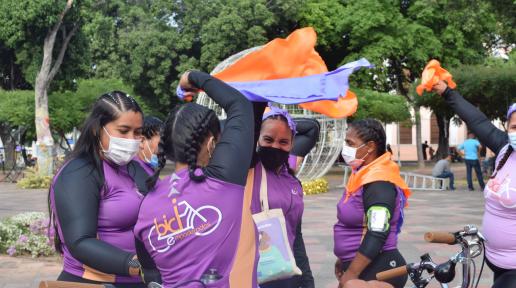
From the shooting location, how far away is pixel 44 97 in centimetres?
2248

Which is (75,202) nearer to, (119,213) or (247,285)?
(119,213)

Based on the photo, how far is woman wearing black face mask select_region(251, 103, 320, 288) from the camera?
289 centimetres

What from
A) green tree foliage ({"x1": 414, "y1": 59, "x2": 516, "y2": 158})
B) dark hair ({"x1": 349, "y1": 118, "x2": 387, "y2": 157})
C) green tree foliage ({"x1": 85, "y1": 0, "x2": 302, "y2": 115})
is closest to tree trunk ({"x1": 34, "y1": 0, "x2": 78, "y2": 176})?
green tree foliage ({"x1": 85, "y1": 0, "x2": 302, "y2": 115})

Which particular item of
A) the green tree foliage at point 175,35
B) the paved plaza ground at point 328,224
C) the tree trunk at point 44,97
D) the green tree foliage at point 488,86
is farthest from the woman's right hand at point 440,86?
the green tree foliage at point 175,35

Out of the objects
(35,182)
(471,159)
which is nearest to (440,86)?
(471,159)

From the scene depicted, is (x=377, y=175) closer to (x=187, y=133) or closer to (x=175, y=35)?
(x=187, y=133)

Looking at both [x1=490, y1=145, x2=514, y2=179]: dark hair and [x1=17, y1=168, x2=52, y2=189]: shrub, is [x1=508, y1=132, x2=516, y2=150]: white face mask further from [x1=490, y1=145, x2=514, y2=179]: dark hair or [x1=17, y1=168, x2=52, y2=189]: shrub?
[x1=17, y1=168, x2=52, y2=189]: shrub

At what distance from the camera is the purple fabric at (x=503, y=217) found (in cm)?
326

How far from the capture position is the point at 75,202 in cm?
248

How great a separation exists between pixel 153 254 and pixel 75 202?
48 centimetres

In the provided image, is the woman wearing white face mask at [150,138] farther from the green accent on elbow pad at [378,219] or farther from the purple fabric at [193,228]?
the purple fabric at [193,228]

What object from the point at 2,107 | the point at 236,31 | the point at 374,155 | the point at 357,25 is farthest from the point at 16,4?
the point at 374,155

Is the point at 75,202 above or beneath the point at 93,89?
above

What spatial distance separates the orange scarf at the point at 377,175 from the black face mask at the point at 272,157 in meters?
0.44
